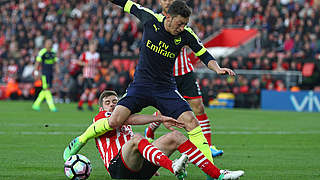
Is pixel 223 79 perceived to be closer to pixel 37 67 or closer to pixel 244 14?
pixel 244 14

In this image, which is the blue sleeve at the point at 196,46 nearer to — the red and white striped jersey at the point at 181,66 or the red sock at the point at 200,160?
the red sock at the point at 200,160

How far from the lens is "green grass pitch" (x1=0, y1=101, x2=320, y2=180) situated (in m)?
8.54

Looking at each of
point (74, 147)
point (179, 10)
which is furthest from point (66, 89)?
point (179, 10)

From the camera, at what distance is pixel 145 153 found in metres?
6.71

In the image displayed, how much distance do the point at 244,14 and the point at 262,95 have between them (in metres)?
5.84

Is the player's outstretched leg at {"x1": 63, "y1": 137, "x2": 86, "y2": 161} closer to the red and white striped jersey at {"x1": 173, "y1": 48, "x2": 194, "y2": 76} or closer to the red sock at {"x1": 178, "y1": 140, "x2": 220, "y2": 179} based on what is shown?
the red sock at {"x1": 178, "y1": 140, "x2": 220, "y2": 179}

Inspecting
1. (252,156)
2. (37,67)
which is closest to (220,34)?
(37,67)

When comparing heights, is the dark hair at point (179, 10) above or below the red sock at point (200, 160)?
above

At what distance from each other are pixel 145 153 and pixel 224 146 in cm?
571

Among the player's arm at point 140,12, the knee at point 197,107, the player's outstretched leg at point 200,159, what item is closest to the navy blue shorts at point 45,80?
the knee at point 197,107

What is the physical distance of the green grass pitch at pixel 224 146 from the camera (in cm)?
854

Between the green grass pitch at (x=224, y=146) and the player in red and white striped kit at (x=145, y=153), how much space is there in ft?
1.97

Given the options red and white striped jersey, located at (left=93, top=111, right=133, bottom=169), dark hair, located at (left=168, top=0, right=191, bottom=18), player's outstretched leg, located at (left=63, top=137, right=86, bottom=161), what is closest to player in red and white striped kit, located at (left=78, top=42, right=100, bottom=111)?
player's outstretched leg, located at (left=63, top=137, right=86, bottom=161)

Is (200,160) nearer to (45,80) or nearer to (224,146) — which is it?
(224,146)
